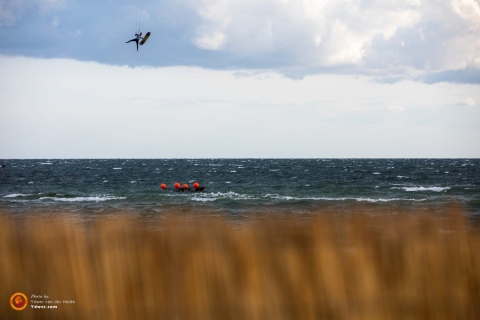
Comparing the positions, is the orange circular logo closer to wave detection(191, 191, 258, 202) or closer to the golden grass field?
the golden grass field

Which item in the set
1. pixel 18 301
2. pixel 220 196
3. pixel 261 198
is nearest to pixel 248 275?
pixel 18 301

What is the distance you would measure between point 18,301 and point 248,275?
6.91ft

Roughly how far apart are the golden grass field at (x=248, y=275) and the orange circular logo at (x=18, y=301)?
4 cm

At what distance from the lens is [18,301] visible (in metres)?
4.76

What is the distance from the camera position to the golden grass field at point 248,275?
4.70 m

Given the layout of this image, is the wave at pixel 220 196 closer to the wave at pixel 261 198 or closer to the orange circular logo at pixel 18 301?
the wave at pixel 261 198

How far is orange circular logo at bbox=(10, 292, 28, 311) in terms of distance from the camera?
4.72 m

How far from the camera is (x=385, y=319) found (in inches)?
184

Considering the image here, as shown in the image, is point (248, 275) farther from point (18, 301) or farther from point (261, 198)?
point (261, 198)

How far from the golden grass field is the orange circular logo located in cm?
4

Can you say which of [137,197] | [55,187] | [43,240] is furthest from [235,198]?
[43,240]

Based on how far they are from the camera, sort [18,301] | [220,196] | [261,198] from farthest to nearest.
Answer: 1. [220,196]
2. [261,198]
3. [18,301]

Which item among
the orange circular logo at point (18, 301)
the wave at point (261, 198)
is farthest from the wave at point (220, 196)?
the orange circular logo at point (18, 301)

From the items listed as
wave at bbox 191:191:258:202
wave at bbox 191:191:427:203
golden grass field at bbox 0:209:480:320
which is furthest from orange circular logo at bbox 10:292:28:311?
wave at bbox 191:191:258:202
